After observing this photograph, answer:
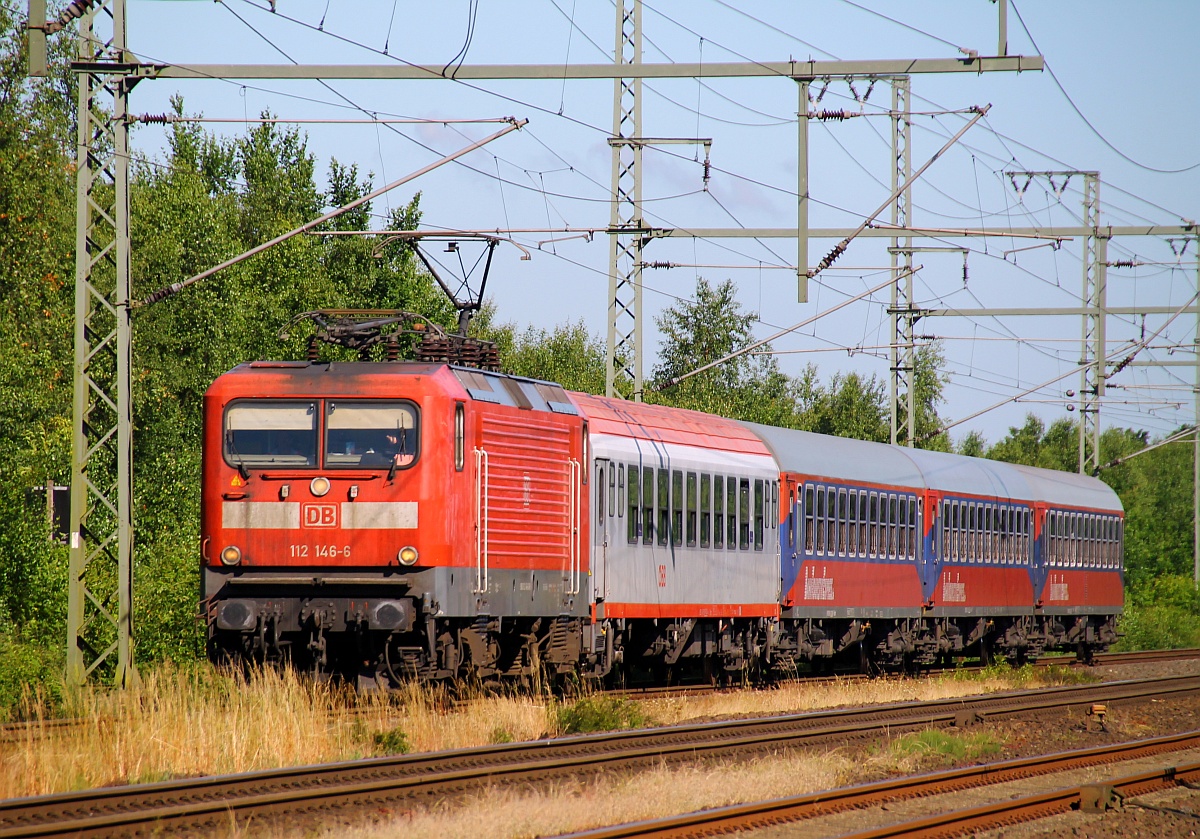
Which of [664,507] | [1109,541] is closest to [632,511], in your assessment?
[664,507]

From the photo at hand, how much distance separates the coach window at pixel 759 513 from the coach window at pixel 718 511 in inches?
39.4

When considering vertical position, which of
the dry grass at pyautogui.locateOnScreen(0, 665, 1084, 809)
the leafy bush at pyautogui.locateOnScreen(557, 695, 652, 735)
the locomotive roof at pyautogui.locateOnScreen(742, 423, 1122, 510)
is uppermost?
the locomotive roof at pyautogui.locateOnScreen(742, 423, 1122, 510)

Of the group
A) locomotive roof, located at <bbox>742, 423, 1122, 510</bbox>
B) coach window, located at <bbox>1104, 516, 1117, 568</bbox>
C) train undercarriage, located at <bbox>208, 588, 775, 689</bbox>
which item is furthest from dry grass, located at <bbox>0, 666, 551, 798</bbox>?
coach window, located at <bbox>1104, 516, 1117, 568</bbox>

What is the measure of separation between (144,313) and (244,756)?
Result: 60.3ft

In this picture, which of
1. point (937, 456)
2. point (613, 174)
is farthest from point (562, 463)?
point (937, 456)

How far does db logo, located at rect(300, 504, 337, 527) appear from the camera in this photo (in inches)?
605

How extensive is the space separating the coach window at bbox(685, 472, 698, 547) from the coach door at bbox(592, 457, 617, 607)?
2.39m

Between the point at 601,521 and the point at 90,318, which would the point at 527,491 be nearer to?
the point at 601,521

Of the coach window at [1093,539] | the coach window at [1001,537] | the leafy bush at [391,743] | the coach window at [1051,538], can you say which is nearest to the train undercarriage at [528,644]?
the leafy bush at [391,743]

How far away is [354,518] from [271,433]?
1.29 meters

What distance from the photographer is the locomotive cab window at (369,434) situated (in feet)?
51.3

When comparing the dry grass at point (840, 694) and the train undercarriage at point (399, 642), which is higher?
the train undercarriage at point (399, 642)

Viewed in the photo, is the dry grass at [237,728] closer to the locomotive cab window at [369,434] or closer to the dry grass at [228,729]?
the dry grass at [228,729]

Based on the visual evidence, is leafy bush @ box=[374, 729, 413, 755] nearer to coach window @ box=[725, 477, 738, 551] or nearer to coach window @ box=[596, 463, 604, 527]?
coach window @ box=[596, 463, 604, 527]
